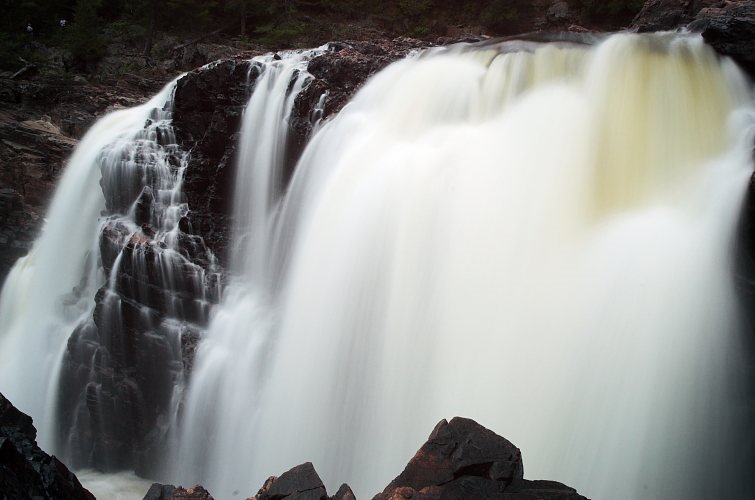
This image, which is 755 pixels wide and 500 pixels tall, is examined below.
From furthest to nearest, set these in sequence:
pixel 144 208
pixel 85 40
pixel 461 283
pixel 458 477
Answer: pixel 85 40 < pixel 144 208 < pixel 461 283 < pixel 458 477

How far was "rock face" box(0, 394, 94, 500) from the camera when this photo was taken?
15.4 feet

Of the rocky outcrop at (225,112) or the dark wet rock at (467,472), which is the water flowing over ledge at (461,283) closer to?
the rocky outcrop at (225,112)

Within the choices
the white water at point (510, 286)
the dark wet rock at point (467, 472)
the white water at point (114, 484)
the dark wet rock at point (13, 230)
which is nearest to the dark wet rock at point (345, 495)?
the dark wet rock at point (467, 472)

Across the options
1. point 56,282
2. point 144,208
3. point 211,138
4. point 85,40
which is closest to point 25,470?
point 144,208

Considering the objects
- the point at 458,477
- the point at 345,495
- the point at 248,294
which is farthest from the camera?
the point at 248,294

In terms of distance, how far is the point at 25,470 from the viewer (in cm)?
497

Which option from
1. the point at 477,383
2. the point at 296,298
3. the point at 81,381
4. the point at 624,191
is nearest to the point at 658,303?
the point at 624,191

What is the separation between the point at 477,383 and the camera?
23.2ft

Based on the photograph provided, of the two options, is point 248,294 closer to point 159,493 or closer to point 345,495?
point 159,493

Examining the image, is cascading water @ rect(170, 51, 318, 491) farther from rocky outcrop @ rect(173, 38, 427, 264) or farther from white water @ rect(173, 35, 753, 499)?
rocky outcrop @ rect(173, 38, 427, 264)

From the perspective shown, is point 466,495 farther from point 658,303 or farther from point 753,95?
point 753,95

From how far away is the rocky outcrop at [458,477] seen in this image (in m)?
4.71

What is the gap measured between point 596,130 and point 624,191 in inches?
47.2

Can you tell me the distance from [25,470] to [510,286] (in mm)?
5617
